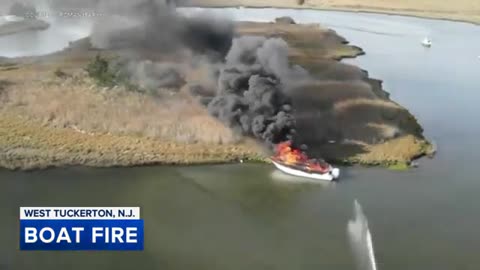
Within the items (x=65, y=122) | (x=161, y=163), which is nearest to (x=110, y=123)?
(x=65, y=122)

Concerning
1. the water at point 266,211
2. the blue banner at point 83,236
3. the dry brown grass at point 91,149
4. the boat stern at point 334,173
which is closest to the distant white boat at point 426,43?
the water at point 266,211

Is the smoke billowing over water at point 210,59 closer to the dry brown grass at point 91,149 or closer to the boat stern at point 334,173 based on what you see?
the dry brown grass at point 91,149

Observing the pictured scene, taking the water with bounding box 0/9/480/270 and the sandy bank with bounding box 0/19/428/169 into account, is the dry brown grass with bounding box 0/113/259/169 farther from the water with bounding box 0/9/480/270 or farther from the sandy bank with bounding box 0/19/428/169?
the water with bounding box 0/9/480/270

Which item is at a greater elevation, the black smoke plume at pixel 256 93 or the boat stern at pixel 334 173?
the black smoke plume at pixel 256 93

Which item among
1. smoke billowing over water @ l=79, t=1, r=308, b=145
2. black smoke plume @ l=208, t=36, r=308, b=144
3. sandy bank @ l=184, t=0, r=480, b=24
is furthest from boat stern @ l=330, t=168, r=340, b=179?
sandy bank @ l=184, t=0, r=480, b=24

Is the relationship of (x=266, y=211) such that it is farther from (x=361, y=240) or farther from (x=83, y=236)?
(x=83, y=236)

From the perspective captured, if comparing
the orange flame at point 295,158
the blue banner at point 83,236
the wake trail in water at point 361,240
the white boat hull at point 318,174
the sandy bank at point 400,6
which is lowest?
the wake trail in water at point 361,240
